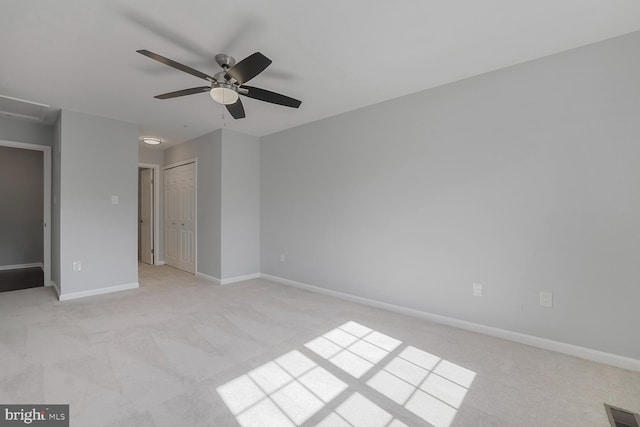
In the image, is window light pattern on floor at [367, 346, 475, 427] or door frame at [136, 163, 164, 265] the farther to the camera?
door frame at [136, 163, 164, 265]

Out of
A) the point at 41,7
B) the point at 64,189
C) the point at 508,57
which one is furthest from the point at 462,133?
the point at 64,189

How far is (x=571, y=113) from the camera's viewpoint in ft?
7.79

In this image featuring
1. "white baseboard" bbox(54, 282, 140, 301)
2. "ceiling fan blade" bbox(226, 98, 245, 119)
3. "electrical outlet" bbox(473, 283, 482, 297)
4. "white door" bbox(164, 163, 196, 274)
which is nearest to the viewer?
"ceiling fan blade" bbox(226, 98, 245, 119)

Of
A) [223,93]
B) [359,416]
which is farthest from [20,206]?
→ [359,416]

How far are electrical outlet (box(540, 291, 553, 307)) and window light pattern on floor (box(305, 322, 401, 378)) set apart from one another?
129cm

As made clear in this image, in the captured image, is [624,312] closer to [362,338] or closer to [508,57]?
[362,338]

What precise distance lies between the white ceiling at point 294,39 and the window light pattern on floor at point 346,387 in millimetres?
2504

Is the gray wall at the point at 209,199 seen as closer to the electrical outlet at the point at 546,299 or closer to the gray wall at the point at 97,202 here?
the gray wall at the point at 97,202

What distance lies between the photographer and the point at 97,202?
158 inches

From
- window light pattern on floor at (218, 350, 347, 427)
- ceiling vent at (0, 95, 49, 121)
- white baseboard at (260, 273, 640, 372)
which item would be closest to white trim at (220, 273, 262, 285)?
white baseboard at (260, 273, 640, 372)

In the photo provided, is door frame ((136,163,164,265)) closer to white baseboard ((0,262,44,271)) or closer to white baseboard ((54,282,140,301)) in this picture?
white baseboard ((54,282,140,301))

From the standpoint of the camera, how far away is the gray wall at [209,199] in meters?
4.64

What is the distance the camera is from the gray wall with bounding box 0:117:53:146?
405cm

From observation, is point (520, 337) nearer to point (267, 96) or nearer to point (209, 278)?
point (267, 96)
